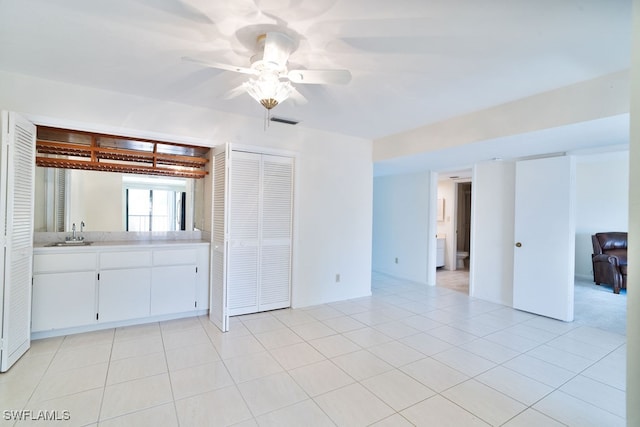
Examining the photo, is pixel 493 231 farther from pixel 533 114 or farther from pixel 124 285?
pixel 124 285

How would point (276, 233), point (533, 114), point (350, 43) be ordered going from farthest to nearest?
point (276, 233), point (533, 114), point (350, 43)

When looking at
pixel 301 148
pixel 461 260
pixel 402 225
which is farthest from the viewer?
pixel 461 260

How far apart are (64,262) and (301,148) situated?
2.88m

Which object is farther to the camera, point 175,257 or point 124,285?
point 175,257

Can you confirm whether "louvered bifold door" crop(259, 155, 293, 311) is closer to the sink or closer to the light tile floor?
the light tile floor

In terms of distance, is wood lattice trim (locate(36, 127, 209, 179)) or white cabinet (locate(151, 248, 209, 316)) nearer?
wood lattice trim (locate(36, 127, 209, 179))

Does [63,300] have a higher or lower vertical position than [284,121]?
lower

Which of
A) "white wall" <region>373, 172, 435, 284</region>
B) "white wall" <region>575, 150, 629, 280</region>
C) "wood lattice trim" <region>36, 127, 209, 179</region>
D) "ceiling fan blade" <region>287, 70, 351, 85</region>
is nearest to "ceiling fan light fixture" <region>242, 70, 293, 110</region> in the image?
"ceiling fan blade" <region>287, 70, 351, 85</region>

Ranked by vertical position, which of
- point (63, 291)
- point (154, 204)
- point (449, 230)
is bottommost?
point (63, 291)

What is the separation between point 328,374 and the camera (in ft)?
7.92

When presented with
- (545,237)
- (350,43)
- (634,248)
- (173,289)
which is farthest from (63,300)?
(545,237)

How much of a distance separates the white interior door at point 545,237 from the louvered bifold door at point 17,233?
17.8 ft

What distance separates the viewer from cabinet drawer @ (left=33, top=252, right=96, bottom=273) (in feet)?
9.34

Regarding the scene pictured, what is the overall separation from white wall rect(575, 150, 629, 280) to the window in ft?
24.3
